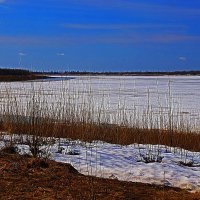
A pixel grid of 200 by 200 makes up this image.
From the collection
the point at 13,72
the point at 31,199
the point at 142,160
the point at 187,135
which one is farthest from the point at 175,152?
the point at 13,72

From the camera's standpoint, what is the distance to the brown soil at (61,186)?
15.2 ft

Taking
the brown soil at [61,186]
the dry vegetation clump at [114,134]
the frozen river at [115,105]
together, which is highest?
the frozen river at [115,105]

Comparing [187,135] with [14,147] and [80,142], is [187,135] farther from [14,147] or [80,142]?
[14,147]

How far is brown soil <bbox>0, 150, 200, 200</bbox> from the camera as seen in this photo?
4.64 m

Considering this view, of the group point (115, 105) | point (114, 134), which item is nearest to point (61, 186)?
point (114, 134)

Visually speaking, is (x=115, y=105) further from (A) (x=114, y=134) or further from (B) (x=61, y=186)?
(B) (x=61, y=186)

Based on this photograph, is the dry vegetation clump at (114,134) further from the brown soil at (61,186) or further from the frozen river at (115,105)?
the brown soil at (61,186)

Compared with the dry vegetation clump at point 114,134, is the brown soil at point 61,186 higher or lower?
lower

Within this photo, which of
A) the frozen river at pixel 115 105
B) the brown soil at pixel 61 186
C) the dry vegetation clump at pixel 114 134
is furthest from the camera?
the frozen river at pixel 115 105

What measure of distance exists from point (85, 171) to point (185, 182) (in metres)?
1.24

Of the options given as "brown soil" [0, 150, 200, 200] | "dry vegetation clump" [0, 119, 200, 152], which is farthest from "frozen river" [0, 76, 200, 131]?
"brown soil" [0, 150, 200, 200]

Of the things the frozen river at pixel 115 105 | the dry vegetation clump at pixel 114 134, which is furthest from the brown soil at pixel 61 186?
the dry vegetation clump at pixel 114 134

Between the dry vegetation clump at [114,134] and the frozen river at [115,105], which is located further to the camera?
the frozen river at [115,105]

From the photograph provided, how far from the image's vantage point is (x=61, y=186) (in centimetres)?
495
